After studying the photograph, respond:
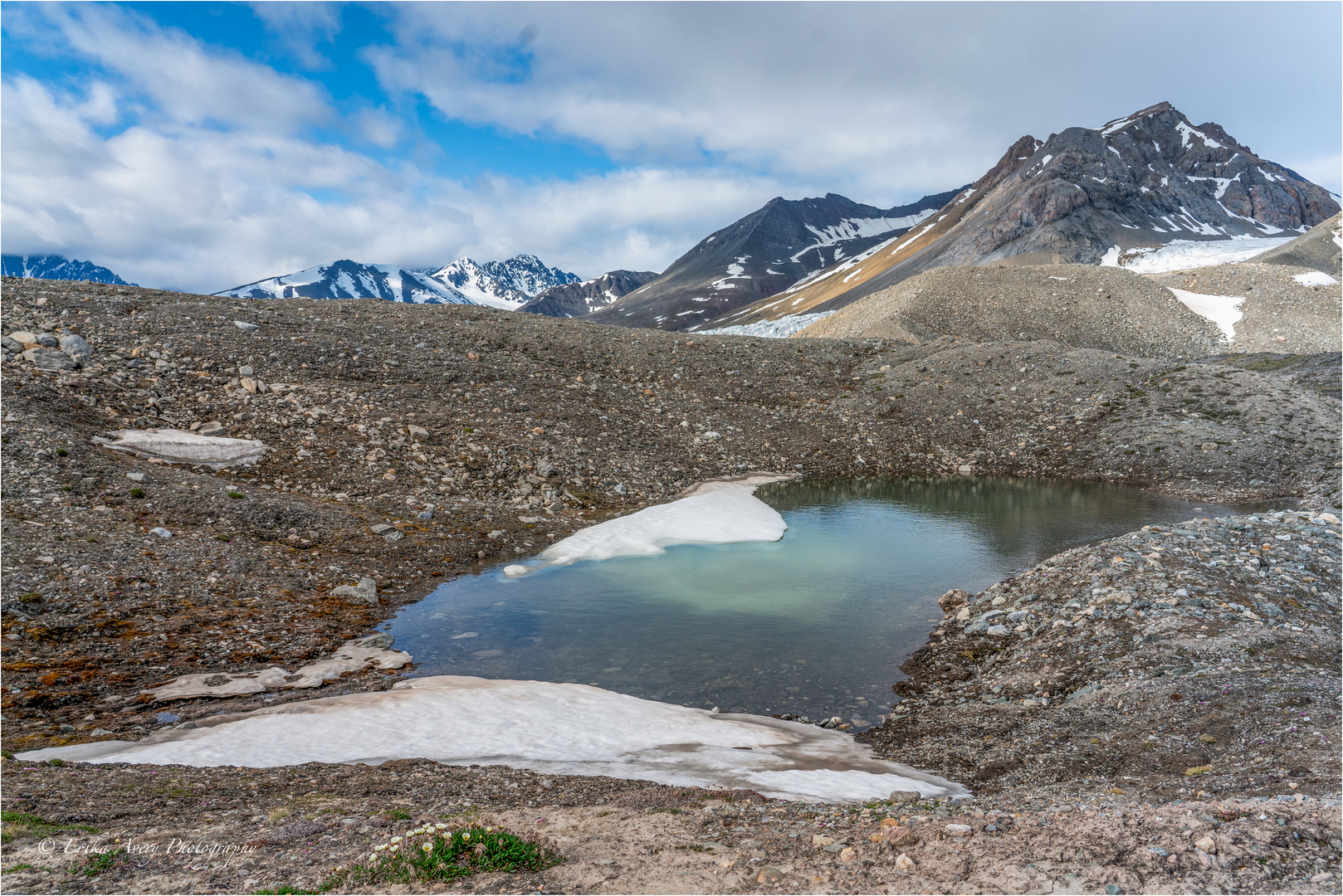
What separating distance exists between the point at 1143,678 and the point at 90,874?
14928 mm

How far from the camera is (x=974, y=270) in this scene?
65688 mm

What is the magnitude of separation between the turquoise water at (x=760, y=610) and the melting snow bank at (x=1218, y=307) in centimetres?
4392

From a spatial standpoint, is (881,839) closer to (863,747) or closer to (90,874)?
(863,747)

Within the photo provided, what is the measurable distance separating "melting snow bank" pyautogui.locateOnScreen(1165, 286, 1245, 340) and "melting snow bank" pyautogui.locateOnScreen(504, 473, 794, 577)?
5622cm

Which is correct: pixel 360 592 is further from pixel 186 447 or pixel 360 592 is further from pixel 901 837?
pixel 901 837

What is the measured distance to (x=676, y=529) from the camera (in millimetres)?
24328

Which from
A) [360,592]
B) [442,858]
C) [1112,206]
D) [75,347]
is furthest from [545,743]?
[1112,206]

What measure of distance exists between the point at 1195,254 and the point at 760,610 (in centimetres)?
14795

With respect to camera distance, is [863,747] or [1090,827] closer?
[1090,827]

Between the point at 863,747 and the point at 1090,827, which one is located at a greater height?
the point at 1090,827

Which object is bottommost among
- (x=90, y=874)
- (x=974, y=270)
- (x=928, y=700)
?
(x=928, y=700)

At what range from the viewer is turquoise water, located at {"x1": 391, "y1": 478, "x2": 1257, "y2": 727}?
13938mm

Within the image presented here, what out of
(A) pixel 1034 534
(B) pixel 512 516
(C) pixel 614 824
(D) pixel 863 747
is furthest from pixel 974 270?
(C) pixel 614 824

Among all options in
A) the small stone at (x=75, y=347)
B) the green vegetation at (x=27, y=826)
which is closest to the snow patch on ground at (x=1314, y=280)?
the green vegetation at (x=27, y=826)
